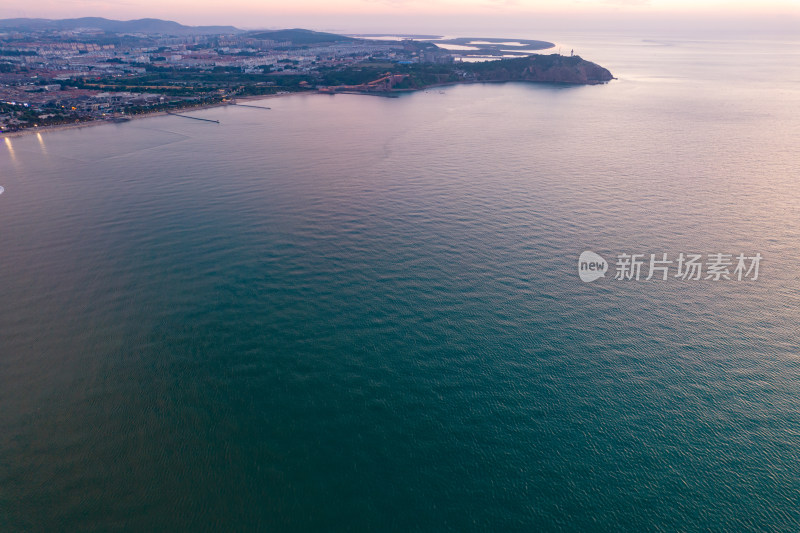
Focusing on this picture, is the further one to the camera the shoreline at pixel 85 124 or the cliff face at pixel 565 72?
the cliff face at pixel 565 72

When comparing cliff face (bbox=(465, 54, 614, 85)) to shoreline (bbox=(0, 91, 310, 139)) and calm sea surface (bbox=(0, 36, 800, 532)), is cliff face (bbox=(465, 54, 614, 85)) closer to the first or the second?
shoreline (bbox=(0, 91, 310, 139))

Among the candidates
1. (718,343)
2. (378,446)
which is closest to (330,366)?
(378,446)

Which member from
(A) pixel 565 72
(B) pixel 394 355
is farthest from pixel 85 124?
(A) pixel 565 72

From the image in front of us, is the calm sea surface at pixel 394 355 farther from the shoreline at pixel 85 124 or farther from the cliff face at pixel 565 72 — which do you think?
the cliff face at pixel 565 72

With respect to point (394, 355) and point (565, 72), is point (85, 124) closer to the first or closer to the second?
point (394, 355)

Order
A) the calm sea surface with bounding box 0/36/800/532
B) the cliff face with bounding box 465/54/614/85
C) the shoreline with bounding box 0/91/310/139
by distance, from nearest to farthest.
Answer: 1. the calm sea surface with bounding box 0/36/800/532
2. the shoreline with bounding box 0/91/310/139
3. the cliff face with bounding box 465/54/614/85

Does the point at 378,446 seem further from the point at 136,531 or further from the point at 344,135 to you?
the point at 344,135

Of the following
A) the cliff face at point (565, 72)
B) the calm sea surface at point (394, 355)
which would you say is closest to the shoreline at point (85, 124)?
the calm sea surface at point (394, 355)

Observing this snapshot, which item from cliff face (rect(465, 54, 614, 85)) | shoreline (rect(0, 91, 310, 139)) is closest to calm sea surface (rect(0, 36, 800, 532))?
shoreline (rect(0, 91, 310, 139))
